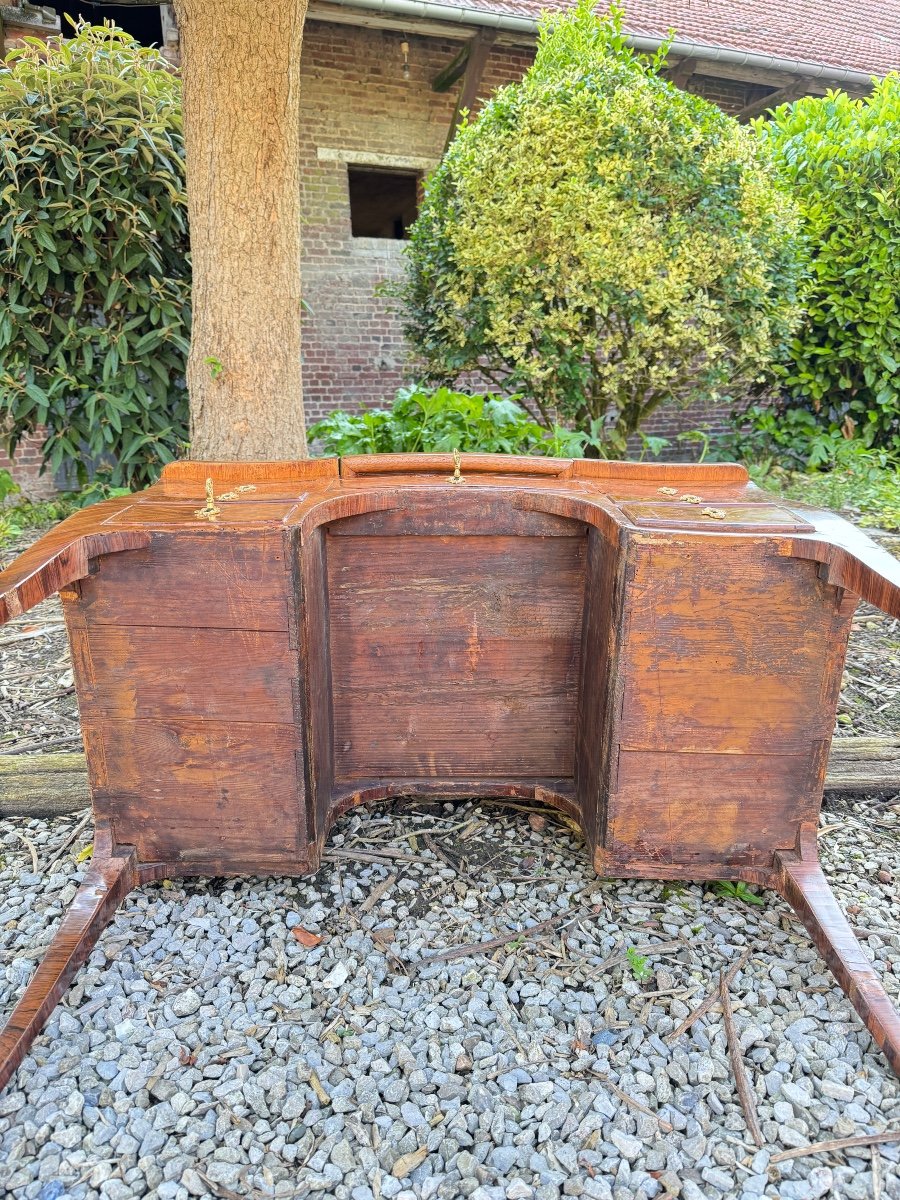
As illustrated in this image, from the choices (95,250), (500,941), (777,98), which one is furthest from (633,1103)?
(777,98)

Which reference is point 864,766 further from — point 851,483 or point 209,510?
point 851,483

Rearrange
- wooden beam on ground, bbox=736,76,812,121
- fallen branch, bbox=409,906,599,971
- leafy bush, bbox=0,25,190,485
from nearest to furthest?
fallen branch, bbox=409,906,599,971 → leafy bush, bbox=0,25,190,485 → wooden beam on ground, bbox=736,76,812,121

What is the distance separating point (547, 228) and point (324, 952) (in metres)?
3.89

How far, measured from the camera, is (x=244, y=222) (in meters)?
2.43

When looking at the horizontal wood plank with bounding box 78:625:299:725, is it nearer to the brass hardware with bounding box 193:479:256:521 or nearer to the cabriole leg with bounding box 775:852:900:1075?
the brass hardware with bounding box 193:479:256:521

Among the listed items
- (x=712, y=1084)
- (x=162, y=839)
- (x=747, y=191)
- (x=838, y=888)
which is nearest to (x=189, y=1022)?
(x=162, y=839)

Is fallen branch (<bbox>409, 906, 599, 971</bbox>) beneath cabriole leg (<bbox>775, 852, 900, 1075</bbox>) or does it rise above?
beneath

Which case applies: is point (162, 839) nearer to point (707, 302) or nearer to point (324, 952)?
point (324, 952)

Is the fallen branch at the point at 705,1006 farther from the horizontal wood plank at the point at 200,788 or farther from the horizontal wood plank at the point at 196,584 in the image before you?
the horizontal wood plank at the point at 196,584

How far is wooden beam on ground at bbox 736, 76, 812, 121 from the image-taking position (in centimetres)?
744

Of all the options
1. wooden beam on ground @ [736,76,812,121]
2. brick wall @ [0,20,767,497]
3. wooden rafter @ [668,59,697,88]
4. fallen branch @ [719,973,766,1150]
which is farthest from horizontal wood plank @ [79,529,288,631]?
wooden beam on ground @ [736,76,812,121]

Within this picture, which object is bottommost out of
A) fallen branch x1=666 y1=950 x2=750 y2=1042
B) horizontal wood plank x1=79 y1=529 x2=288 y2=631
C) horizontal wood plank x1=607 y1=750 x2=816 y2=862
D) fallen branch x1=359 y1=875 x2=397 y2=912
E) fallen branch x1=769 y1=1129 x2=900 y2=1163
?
fallen branch x1=359 y1=875 x2=397 y2=912

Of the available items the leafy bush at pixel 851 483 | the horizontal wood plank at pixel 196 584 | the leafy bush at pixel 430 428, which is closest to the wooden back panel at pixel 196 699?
the horizontal wood plank at pixel 196 584

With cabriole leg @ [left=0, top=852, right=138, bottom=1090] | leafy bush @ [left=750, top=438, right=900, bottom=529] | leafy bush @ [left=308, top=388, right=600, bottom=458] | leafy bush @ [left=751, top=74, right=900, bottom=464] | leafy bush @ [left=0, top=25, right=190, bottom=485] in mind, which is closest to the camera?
cabriole leg @ [left=0, top=852, right=138, bottom=1090]
